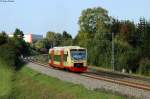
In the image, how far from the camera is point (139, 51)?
238ft

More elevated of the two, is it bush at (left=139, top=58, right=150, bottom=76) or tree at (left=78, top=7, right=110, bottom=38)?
tree at (left=78, top=7, right=110, bottom=38)

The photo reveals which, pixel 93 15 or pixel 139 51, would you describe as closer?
pixel 139 51

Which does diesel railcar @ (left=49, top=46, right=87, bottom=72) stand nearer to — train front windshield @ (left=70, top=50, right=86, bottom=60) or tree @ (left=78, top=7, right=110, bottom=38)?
train front windshield @ (left=70, top=50, right=86, bottom=60)

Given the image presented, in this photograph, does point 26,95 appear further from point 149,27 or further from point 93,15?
point 93,15

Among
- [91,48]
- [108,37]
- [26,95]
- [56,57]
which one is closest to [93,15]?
[108,37]

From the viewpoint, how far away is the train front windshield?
48.5 m

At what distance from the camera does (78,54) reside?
49062mm

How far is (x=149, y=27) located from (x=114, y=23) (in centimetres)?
3525

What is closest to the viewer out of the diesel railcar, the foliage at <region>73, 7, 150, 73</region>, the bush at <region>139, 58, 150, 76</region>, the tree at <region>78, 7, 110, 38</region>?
the diesel railcar

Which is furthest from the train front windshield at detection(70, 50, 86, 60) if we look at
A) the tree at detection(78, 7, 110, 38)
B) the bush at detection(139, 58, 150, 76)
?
the tree at detection(78, 7, 110, 38)

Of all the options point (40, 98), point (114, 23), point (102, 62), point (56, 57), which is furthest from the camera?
point (114, 23)

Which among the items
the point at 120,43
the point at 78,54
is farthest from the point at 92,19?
the point at 78,54

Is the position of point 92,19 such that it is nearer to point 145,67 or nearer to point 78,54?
point 145,67

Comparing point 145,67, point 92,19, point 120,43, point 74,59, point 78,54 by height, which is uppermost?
point 92,19
